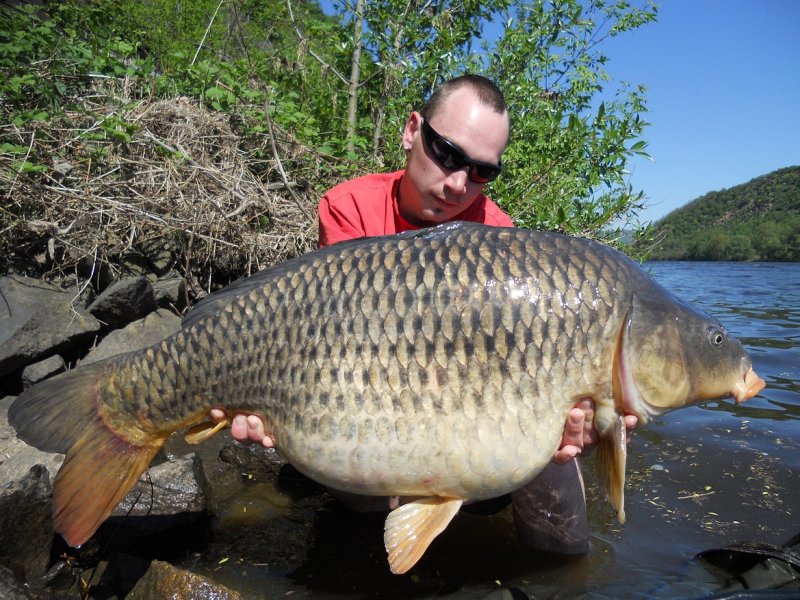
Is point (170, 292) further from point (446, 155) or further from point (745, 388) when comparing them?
point (745, 388)

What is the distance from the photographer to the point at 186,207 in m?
4.02

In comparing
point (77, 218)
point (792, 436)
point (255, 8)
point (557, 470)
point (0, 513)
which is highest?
point (255, 8)

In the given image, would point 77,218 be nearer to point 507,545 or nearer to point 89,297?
point 89,297

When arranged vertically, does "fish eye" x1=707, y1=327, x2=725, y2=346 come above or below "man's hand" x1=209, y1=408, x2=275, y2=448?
above

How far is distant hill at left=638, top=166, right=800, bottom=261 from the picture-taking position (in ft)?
129

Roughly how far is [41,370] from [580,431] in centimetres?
268

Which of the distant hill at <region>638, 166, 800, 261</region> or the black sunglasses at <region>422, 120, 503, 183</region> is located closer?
the black sunglasses at <region>422, 120, 503, 183</region>

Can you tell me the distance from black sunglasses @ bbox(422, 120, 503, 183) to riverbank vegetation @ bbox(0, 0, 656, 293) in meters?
2.13

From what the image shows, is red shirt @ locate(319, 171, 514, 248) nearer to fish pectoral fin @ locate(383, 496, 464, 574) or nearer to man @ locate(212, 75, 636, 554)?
man @ locate(212, 75, 636, 554)

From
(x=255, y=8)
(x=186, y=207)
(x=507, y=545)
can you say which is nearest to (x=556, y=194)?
(x=186, y=207)

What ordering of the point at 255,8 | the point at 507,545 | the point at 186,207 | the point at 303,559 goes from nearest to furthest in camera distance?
the point at 303,559, the point at 507,545, the point at 186,207, the point at 255,8

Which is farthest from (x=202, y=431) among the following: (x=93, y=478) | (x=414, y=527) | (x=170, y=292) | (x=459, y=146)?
(x=170, y=292)

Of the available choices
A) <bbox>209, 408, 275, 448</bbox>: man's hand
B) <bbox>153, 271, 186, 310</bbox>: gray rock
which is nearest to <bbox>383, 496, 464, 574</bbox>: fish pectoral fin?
<bbox>209, 408, 275, 448</bbox>: man's hand

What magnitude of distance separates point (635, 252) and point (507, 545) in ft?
11.1
